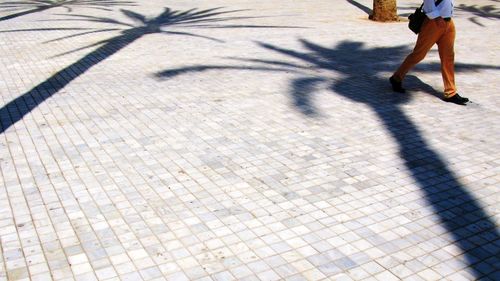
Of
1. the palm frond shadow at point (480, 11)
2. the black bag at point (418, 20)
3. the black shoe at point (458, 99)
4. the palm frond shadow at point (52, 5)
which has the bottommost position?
the palm frond shadow at point (480, 11)

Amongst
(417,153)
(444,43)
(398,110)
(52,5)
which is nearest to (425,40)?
(444,43)

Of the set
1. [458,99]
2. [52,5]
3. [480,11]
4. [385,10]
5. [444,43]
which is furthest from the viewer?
[52,5]

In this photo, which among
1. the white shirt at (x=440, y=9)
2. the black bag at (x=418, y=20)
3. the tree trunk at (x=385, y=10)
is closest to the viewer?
the white shirt at (x=440, y=9)

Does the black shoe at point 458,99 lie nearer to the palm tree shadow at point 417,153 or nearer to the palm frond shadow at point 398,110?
the palm tree shadow at point 417,153

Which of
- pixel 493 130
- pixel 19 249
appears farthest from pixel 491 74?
pixel 19 249

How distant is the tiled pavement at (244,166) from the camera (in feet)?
13.1

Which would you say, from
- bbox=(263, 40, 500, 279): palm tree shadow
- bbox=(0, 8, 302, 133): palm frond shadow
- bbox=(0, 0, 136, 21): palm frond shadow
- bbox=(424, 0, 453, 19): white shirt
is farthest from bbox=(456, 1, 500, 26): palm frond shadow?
bbox=(0, 0, 136, 21): palm frond shadow

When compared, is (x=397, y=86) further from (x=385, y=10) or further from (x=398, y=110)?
(x=385, y=10)

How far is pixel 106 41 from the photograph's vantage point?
39.9 ft

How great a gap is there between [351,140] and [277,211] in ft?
6.46

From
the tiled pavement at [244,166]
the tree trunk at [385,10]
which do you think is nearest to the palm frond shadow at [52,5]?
the tiled pavement at [244,166]

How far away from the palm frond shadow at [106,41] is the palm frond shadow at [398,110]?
5.41ft

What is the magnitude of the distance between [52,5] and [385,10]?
36.8 ft

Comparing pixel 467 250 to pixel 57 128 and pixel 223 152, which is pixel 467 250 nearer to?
pixel 223 152
